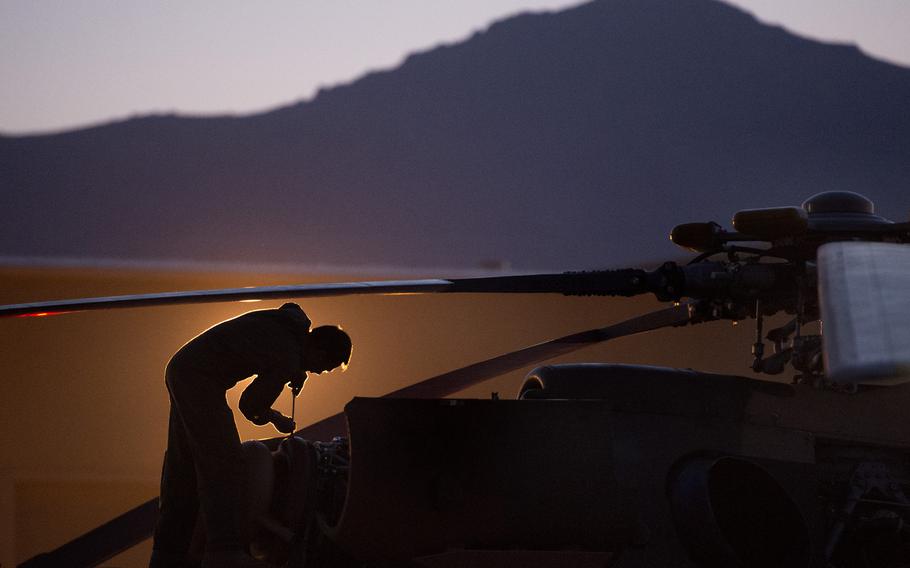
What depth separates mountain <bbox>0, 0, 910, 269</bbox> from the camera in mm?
24203

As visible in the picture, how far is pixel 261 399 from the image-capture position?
3434 millimetres

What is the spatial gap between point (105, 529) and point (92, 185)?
2865 cm

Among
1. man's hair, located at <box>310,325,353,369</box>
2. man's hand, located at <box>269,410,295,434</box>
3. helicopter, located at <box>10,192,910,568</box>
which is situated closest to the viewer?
helicopter, located at <box>10,192,910,568</box>

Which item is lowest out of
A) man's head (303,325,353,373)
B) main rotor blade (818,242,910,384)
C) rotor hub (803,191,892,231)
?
man's head (303,325,353,373)

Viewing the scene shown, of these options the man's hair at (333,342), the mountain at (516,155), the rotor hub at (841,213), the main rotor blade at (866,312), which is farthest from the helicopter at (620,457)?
the mountain at (516,155)

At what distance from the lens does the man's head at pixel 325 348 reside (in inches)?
145

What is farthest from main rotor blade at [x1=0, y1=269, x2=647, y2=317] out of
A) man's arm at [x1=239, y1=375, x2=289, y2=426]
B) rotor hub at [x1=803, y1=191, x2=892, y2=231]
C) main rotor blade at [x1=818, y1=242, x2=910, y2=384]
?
main rotor blade at [x1=818, y1=242, x2=910, y2=384]

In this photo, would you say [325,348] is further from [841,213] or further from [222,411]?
[841,213]

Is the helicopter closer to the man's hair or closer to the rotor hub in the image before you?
the rotor hub

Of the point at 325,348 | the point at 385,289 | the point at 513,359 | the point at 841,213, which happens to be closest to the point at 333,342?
the point at 325,348

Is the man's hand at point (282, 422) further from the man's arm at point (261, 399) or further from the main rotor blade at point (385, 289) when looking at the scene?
the main rotor blade at point (385, 289)

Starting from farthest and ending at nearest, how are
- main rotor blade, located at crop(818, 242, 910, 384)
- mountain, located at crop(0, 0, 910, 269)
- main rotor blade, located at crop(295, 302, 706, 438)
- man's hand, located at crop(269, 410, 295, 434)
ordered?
1. mountain, located at crop(0, 0, 910, 269)
2. main rotor blade, located at crop(295, 302, 706, 438)
3. man's hand, located at crop(269, 410, 295, 434)
4. main rotor blade, located at crop(818, 242, 910, 384)

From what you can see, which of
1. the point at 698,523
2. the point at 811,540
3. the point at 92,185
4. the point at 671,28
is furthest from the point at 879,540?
the point at 671,28

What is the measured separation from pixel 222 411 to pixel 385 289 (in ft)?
2.49
